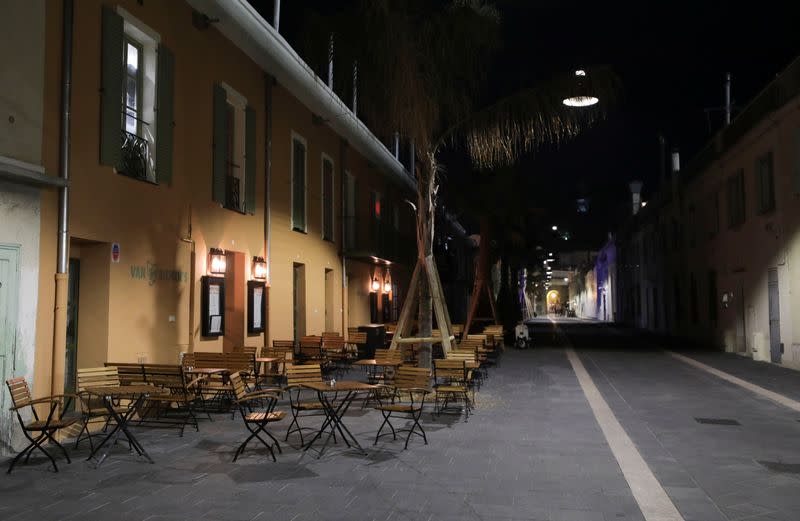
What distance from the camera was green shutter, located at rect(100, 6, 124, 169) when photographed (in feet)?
31.5

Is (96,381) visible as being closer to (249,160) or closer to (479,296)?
(249,160)

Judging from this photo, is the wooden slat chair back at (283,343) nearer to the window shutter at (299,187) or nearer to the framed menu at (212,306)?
the framed menu at (212,306)

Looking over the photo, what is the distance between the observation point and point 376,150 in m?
24.2

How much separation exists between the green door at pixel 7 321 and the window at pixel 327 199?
12152mm

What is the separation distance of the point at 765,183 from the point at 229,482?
56.8ft

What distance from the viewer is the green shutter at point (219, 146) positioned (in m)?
13.1

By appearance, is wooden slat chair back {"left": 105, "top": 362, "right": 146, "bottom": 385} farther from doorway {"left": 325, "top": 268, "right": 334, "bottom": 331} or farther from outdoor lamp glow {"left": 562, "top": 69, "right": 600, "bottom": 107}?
doorway {"left": 325, "top": 268, "right": 334, "bottom": 331}

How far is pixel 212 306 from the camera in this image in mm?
12641

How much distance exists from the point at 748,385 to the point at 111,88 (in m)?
12.4

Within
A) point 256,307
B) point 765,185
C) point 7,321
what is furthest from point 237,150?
point 765,185

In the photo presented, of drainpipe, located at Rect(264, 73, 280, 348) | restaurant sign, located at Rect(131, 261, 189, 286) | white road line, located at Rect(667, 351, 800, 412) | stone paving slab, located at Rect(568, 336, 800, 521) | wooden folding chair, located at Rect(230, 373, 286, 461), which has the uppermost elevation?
drainpipe, located at Rect(264, 73, 280, 348)

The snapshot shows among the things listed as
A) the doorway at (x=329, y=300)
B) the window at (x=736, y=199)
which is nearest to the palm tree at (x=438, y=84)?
the doorway at (x=329, y=300)

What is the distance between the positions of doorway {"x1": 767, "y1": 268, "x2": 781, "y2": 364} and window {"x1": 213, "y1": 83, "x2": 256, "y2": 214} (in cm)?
1337

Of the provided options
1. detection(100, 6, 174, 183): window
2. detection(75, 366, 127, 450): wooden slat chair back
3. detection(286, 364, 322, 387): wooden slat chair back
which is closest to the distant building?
detection(286, 364, 322, 387): wooden slat chair back
